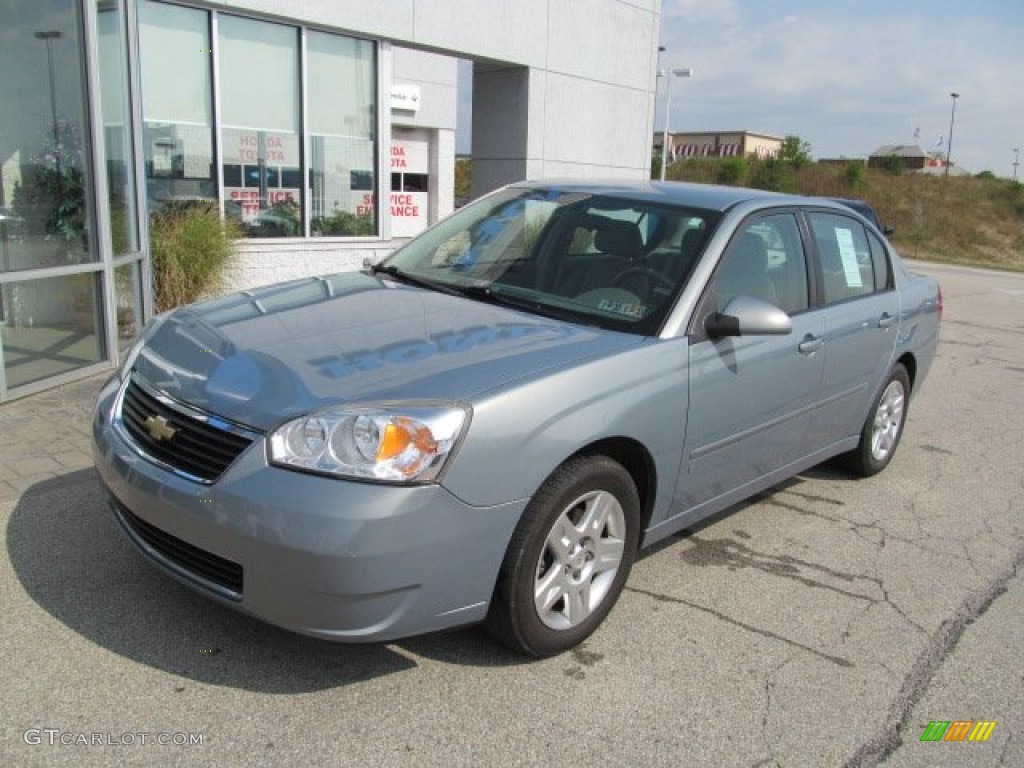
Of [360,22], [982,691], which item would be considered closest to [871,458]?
[982,691]

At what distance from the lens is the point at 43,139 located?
21.2 feet

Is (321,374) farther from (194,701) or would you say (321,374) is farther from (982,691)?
(982,691)

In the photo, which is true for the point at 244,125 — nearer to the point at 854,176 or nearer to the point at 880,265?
the point at 880,265

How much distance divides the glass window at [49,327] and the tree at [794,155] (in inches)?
2137

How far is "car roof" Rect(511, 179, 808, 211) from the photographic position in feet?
14.0

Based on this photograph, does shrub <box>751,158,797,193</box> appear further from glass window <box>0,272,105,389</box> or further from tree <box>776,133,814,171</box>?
glass window <box>0,272,105,389</box>

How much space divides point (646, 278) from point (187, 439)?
6.51ft

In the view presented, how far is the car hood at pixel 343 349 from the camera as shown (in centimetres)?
289

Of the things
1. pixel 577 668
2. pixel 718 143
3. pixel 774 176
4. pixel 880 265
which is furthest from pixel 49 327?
pixel 718 143

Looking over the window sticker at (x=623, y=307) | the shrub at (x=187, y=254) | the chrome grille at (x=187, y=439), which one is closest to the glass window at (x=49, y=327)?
the shrub at (x=187, y=254)

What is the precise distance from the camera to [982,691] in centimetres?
328

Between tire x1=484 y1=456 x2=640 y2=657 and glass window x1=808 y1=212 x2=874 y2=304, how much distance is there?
203cm

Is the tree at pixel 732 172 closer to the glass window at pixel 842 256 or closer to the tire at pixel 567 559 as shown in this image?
the glass window at pixel 842 256

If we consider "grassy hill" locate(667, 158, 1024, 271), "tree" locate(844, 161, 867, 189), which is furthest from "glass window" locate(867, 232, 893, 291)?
"tree" locate(844, 161, 867, 189)
